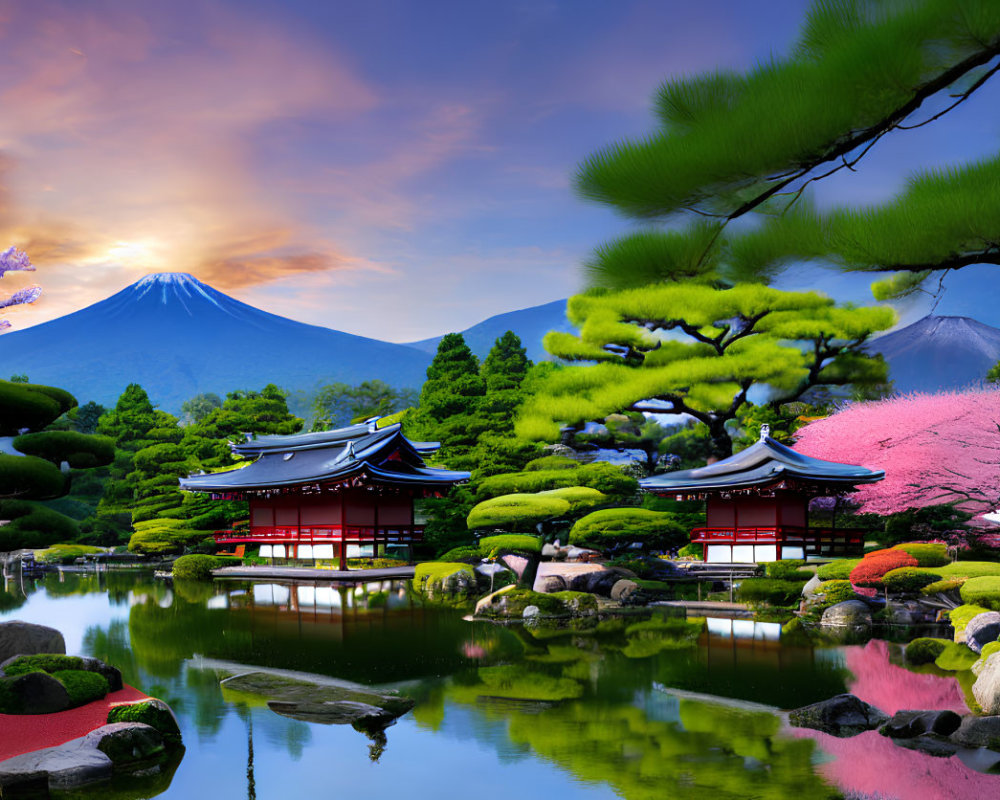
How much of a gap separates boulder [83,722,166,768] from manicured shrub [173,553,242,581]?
1950 cm

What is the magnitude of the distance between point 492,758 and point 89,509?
1482 inches

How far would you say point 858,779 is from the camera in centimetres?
593

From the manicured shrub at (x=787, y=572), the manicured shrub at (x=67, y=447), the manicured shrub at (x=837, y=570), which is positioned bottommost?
the manicured shrub at (x=787, y=572)

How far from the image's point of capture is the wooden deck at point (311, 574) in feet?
74.6

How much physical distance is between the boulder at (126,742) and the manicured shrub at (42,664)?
69.2 inches

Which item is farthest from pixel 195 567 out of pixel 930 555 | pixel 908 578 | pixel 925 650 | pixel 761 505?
pixel 925 650

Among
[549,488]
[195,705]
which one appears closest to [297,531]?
[549,488]

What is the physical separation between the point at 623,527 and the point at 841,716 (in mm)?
11327

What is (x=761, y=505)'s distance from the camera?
68.1 feet

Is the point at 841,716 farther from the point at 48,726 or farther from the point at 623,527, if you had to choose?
the point at 623,527

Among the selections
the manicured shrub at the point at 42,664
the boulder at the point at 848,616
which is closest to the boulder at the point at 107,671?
the manicured shrub at the point at 42,664

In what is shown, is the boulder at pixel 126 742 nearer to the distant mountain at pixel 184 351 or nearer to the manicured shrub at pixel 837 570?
the manicured shrub at pixel 837 570

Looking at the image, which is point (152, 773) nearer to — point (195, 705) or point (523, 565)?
point (195, 705)

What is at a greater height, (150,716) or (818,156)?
(818,156)
